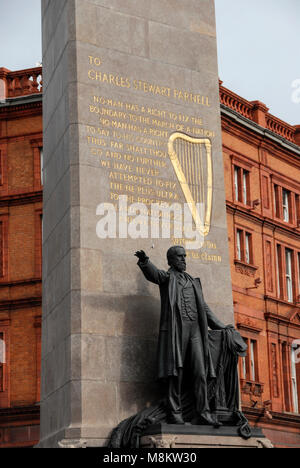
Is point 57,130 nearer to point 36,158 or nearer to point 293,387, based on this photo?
point 36,158

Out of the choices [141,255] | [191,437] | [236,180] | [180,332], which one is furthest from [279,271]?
[191,437]

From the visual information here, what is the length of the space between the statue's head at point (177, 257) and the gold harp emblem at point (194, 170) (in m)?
1.47

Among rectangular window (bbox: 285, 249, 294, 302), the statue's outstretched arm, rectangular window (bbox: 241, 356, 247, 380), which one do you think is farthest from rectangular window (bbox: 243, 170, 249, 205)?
the statue's outstretched arm

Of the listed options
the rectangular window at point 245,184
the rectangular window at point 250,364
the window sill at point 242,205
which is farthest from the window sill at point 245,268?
the rectangular window at point 245,184

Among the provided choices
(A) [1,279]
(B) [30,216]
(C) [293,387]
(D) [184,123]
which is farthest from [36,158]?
(D) [184,123]

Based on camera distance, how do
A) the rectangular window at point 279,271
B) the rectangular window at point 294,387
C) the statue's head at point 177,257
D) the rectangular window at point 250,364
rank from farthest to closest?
the rectangular window at point 279,271 → the rectangular window at point 294,387 → the rectangular window at point 250,364 → the statue's head at point 177,257

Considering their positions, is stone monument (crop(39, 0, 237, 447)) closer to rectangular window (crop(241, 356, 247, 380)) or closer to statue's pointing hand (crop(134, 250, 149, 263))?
statue's pointing hand (crop(134, 250, 149, 263))

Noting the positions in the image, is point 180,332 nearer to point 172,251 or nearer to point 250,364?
point 172,251

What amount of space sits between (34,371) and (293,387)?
1202 cm

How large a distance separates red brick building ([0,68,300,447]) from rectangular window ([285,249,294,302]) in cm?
5

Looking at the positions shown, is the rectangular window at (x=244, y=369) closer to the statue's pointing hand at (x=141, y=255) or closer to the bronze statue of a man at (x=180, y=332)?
the bronze statue of a man at (x=180, y=332)

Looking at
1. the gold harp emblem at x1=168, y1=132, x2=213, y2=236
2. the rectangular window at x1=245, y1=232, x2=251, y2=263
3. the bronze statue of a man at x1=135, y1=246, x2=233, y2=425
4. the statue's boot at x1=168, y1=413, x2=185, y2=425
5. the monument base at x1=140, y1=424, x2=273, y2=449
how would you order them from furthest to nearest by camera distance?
the rectangular window at x1=245, y1=232, x2=251, y2=263 → the gold harp emblem at x1=168, y1=132, x2=213, y2=236 → the bronze statue of a man at x1=135, y1=246, x2=233, y2=425 → the statue's boot at x1=168, y1=413, x2=185, y2=425 → the monument base at x1=140, y1=424, x2=273, y2=449

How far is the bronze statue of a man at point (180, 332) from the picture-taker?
15.7 metres

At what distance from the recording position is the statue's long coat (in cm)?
1570
